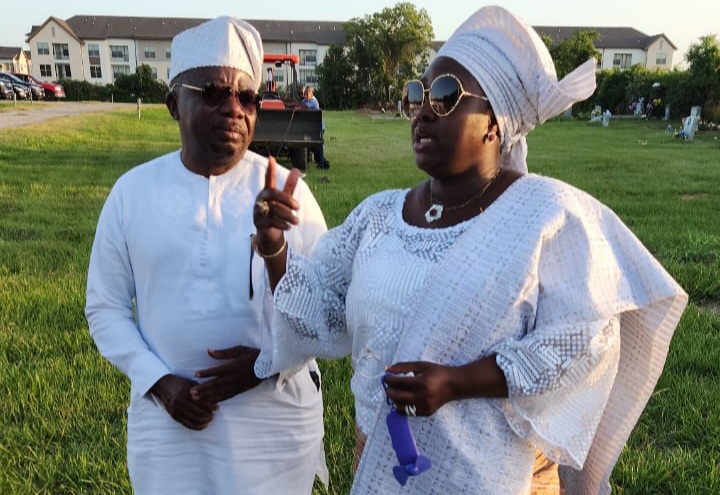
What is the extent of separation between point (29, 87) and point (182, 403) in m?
42.6

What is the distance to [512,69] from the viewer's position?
1.46 m

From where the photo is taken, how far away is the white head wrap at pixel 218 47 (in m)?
1.83

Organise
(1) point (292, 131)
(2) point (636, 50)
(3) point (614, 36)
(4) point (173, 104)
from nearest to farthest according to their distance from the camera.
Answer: (4) point (173, 104)
(1) point (292, 131)
(2) point (636, 50)
(3) point (614, 36)

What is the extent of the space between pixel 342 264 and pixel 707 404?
2629mm

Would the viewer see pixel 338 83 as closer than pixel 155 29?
Yes

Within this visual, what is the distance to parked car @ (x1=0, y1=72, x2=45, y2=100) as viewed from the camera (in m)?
36.7

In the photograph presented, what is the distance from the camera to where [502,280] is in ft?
4.35

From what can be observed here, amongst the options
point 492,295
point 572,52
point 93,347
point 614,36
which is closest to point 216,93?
point 492,295

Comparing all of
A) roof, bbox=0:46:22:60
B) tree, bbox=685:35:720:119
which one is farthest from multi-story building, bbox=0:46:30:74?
tree, bbox=685:35:720:119

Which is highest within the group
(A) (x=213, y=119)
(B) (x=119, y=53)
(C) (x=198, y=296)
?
(B) (x=119, y=53)

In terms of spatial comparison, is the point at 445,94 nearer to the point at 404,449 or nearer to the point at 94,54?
the point at 404,449

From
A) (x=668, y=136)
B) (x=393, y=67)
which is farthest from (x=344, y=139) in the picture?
(x=393, y=67)

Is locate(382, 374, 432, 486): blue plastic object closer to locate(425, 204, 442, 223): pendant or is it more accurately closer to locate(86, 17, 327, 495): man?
locate(425, 204, 442, 223): pendant

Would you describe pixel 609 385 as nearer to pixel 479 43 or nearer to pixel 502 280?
pixel 502 280
